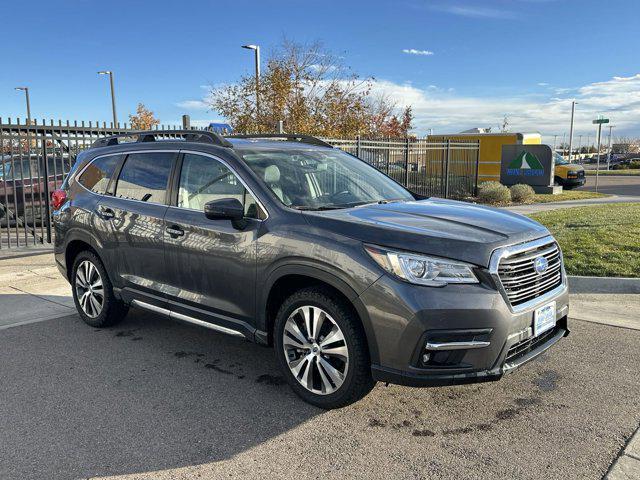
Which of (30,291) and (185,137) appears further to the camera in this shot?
(30,291)

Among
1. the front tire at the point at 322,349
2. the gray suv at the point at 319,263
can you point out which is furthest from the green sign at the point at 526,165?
the front tire at the point at 322,349

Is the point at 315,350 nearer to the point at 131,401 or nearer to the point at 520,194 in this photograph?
the point at 131,401

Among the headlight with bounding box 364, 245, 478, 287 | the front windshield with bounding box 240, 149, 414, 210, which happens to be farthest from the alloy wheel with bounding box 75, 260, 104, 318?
the headlight with bounding box 364, 245, 478, 287

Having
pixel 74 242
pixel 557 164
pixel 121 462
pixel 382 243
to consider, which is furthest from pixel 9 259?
pixel 557 164

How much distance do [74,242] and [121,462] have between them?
124 inches

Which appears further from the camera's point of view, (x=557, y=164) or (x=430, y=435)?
(x=557, y=164)

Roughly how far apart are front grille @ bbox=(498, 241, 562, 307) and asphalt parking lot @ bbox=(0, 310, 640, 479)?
2.67 ft

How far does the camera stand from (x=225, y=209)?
12.3ft

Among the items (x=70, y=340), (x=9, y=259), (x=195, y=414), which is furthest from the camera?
(x=9, y=259)

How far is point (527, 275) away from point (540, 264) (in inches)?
7.9

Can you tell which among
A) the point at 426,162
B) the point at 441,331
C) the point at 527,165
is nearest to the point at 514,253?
the point at 441,331

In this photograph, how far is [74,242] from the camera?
551cm

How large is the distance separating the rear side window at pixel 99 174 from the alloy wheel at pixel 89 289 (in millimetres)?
758

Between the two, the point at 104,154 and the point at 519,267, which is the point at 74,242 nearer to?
the point at 104,154
